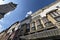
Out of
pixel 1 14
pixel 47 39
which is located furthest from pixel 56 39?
pixel 1 14

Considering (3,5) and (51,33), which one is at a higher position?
(3,5)

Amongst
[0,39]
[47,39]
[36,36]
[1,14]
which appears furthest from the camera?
[1,14]

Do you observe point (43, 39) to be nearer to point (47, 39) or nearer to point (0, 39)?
point (47, 39)

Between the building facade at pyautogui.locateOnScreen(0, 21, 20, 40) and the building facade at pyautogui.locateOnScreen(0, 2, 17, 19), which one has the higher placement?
the building facade at pyautogui.locateOnScreen(0, 2, 17, 19)

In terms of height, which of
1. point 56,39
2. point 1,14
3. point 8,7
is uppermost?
point 8,7

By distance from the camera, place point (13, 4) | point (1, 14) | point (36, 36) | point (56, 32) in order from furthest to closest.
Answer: point (13, 4), point (1, 14), point (36, 36), point (56, 32)

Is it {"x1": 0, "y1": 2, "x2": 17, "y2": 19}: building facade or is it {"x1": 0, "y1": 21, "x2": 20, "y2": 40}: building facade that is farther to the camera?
{"x1": 0, "y1": 2, "x2": 17, "y2": 19}: building facade

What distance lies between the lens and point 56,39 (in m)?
6.49

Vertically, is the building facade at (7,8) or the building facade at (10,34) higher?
the building facade at (7,8)

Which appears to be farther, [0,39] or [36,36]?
[0,39]

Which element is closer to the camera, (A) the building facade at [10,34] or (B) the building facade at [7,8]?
(A) the building facade at [10,34]

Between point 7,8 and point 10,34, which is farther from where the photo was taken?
point 7,8

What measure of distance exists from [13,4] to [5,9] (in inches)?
92.0

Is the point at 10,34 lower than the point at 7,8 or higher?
lower
